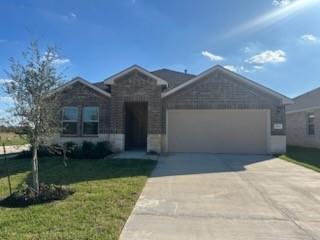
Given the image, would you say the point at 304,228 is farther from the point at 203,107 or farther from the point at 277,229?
the point at 203,107

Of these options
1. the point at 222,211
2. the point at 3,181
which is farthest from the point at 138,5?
the point at 222,211

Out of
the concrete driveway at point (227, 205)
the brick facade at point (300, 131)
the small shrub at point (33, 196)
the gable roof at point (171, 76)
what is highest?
the gable roof at point (171, 76)

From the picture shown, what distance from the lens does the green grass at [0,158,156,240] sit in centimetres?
530

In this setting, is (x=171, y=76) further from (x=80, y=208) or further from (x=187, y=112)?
(x=80, y=208)

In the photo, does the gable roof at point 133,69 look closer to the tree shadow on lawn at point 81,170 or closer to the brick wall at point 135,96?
the brick wall at point 135,96

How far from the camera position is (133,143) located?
21844 millimetres

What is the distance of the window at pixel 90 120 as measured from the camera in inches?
729

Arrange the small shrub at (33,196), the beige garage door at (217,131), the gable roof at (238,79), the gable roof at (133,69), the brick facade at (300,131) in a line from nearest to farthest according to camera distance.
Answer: the small shrub at (33,196) < the gable roof at (238,79) < the gable roof at (133,69) < the beige garage door at (217,131) < the brick facade at (300,131)

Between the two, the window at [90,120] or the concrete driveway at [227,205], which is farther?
the window at [90,120]

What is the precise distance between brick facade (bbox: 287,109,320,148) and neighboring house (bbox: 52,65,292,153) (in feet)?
18.5

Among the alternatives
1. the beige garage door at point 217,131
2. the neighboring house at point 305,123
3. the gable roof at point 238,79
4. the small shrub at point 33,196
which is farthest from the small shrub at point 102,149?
the neighboring house at point 305,123

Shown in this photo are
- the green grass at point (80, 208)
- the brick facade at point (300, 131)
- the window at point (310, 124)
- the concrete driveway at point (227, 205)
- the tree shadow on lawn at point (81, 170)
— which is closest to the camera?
the green grass at point (80, 208)

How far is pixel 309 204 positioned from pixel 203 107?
10880mm

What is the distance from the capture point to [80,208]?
21.7 ft
